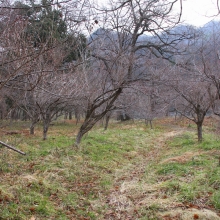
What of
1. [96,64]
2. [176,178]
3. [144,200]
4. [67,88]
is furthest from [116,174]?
[96,64]

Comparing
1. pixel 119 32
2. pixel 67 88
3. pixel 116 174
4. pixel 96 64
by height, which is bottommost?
pixel 116 174

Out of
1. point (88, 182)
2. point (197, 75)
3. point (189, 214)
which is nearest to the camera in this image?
point (189, 214)

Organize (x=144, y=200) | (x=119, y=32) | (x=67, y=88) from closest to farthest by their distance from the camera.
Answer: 1. (x=144, y=200)
2. (x=119, y=32)
3. (x=67, y=88)

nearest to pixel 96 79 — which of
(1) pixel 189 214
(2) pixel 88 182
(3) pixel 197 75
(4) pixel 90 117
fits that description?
(4) pixel 90 117

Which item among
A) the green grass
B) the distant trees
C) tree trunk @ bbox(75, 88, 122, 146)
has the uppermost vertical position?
the distant trees

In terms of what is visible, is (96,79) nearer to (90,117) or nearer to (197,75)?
(90,117)

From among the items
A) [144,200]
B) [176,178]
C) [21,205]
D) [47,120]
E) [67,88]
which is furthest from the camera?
[47,120]

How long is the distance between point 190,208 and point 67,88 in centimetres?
574

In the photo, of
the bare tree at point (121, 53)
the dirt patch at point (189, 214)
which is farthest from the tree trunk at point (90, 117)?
the dirt patch at point (189, 214)

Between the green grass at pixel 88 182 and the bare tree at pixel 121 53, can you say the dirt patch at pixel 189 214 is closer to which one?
the green grass at pixel 88 182

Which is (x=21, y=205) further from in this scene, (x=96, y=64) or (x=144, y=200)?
(x=96, y=64)

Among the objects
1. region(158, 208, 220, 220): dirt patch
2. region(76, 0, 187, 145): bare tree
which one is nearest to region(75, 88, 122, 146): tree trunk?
region(76, 0, 187, 145): bare tree

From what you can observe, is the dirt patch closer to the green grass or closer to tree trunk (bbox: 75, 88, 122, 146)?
the green grass

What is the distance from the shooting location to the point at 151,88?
834 centimetres
